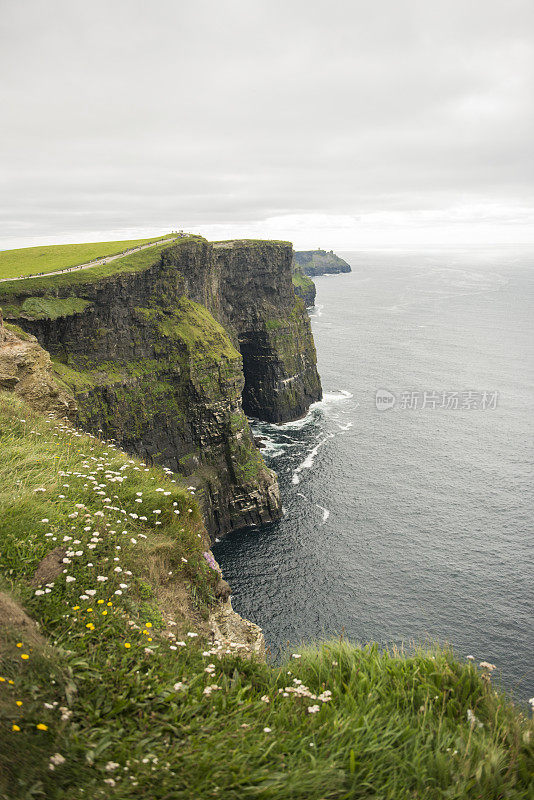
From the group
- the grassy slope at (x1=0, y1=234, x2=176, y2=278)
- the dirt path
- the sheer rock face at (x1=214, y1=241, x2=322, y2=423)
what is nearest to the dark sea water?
the sheer rock face at (x1=214, y1=241, x2=322, y2=423)

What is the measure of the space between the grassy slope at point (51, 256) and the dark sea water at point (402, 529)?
133 feet

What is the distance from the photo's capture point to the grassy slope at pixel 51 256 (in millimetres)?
57875

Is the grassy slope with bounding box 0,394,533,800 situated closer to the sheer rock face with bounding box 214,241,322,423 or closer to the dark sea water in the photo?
the dark sea water

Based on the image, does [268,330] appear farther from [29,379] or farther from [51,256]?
[29,379]

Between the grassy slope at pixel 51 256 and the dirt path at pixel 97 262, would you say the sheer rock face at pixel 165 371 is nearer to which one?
the dirt path at pixel 97 262

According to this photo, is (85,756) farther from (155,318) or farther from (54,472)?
(155,318)

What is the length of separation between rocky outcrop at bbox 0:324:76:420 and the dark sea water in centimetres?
1678

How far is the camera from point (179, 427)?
5888 cm

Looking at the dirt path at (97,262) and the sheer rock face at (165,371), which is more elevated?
the dirt path at (97,262)

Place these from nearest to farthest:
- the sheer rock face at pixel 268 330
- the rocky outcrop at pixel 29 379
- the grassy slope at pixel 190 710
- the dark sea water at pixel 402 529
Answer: the grassy slope at pixel 190 710 < the rocky outcrop at pixel 29 379 < the dark sea water at pixel 402 529 < the sheer rock face at pixel 268 330

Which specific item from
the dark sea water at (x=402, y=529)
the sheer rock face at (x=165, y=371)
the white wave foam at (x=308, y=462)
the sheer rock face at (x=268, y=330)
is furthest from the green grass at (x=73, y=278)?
the white wave foam at (x=308, y=462)

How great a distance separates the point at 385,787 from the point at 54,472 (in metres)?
10.6

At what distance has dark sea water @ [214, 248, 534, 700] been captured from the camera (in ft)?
137

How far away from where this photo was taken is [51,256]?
64875 mm
